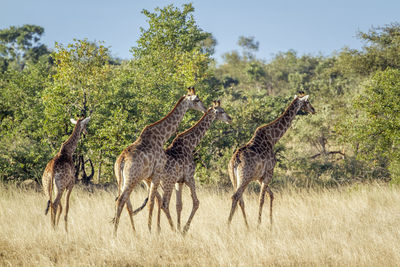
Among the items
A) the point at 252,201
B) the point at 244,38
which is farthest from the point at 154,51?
the point at 244,38

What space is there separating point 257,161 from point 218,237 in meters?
2.19

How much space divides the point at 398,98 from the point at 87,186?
1064 cm

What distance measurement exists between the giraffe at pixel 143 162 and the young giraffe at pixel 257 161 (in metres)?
1.60

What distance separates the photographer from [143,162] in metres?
7.77

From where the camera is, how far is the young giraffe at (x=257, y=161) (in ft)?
29.0

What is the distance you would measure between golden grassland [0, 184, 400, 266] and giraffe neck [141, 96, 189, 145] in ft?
6.04

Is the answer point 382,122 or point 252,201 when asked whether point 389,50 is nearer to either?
point 382,122

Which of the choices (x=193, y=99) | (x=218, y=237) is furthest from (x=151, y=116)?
(x=218, y=237)

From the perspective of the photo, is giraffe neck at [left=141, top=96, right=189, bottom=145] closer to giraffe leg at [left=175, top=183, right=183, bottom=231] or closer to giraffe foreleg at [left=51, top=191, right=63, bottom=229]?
giraffe leg at [left=175, top=183, right=183, bottom=231]

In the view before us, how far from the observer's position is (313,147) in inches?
901

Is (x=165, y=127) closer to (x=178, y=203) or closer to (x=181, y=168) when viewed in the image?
(x=181, y=168)

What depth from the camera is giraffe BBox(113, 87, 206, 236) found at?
7617mm

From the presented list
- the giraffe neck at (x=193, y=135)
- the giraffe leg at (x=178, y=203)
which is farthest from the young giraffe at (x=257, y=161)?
the giraffe leg at (x=178, y=203)

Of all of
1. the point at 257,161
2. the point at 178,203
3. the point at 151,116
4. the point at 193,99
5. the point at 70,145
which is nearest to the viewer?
the point at 178,203
